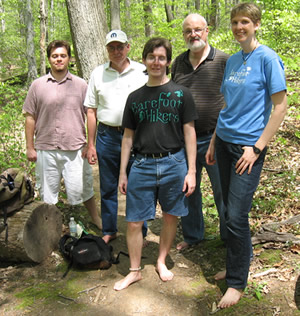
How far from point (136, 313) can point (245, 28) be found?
2.66 meters

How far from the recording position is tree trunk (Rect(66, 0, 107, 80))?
20.8 feet

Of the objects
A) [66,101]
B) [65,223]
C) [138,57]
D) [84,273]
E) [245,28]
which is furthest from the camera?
[138,57]

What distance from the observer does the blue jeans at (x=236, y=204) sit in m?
2.62

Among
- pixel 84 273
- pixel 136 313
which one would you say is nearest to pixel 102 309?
pixel 136 313

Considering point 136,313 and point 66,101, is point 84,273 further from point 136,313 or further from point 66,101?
point 66,101

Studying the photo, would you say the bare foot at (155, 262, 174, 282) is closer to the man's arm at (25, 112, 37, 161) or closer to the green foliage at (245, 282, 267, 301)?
the green foliage at (245, 282, 267, 301)

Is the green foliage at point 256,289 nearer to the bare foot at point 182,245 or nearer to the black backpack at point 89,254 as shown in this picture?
the bare foot at point 182,245

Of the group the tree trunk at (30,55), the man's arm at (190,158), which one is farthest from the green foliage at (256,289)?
the tree trunk at (30,55)

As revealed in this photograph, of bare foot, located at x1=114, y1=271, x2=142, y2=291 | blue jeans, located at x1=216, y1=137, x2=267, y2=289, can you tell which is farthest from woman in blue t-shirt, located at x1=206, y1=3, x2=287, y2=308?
bare foot, located at x1=114, y1=271, x2=142, y2=291

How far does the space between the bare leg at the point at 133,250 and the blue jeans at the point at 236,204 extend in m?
0.91

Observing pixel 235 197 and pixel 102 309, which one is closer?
pixel 235 197

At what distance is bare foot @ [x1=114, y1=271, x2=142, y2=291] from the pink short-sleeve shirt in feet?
5.61

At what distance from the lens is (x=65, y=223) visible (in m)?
4.77

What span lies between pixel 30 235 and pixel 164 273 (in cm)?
162
